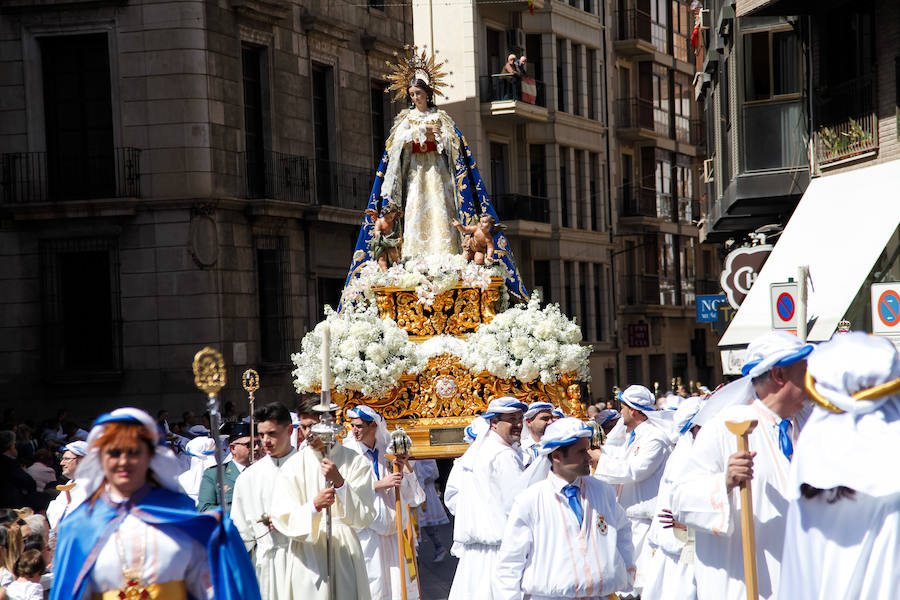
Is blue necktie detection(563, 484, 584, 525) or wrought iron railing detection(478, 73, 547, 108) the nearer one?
blue necktie detection(563, 484, 584, 525)

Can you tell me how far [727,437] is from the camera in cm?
627

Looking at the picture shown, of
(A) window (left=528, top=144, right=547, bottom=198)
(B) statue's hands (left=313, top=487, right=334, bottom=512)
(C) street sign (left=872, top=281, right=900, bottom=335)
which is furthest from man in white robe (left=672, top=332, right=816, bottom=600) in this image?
(A) window (left=528, top=144, right=547, bottom=198)

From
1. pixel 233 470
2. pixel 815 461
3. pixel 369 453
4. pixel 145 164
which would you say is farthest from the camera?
pixel 145 164

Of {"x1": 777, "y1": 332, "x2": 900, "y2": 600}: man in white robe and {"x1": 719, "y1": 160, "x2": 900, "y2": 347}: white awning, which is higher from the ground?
{"x1": 719, "y1": 160, "x2": 900, "y2": 347}: white awning

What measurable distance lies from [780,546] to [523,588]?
1.41 metres

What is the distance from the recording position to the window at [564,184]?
3684cm

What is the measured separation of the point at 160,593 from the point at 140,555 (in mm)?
164

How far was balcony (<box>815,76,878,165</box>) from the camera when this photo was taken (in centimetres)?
1658

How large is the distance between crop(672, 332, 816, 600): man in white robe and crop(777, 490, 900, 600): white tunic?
0.66 m

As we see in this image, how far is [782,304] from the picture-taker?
10836 mm

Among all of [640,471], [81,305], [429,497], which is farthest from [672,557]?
[81,305]

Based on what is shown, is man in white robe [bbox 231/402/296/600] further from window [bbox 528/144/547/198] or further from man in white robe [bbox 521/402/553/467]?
window [bbox 528/144/547/198]

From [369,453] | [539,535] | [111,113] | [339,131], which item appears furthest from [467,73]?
[539,535]

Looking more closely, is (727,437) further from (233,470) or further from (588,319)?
(588,319)
